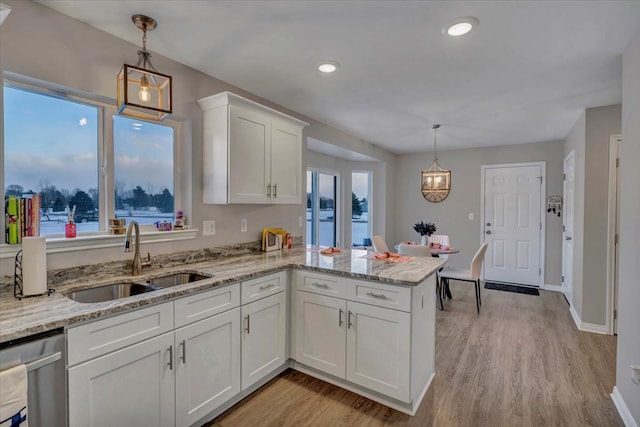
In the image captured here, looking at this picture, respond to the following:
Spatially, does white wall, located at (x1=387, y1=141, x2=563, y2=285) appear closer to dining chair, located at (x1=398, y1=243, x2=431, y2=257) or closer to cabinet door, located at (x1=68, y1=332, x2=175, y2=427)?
dining chair, located at (x1=398, y1=243, x2=431, y2=257)

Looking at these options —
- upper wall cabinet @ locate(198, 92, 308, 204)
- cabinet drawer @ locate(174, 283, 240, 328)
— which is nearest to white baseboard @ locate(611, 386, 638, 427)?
cabinet drawer @ locate(174, 283, 240, 328)

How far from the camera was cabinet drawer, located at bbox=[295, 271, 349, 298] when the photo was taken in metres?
2.22

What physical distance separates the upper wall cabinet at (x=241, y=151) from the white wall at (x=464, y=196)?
399cm

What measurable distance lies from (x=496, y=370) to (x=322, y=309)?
5.09 ft

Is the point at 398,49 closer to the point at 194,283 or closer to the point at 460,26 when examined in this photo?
the point at 460,26

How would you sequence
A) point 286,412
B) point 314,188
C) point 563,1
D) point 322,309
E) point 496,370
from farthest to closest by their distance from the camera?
point 314,188 < point 496,370 < point 322,309 < point 286,412 < point 563,1

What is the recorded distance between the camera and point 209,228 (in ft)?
8.60

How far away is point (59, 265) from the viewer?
1790 millimetres

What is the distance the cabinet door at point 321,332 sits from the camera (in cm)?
225

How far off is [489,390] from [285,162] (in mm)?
2432

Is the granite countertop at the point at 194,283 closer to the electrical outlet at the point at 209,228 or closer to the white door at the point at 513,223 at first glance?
the electrical outlet at the point at 209,228

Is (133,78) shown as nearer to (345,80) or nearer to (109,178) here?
(109,178)

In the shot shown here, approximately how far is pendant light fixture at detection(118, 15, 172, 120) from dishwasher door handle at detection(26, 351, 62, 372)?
4.15 ft

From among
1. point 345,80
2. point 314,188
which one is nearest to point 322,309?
point 345,80
